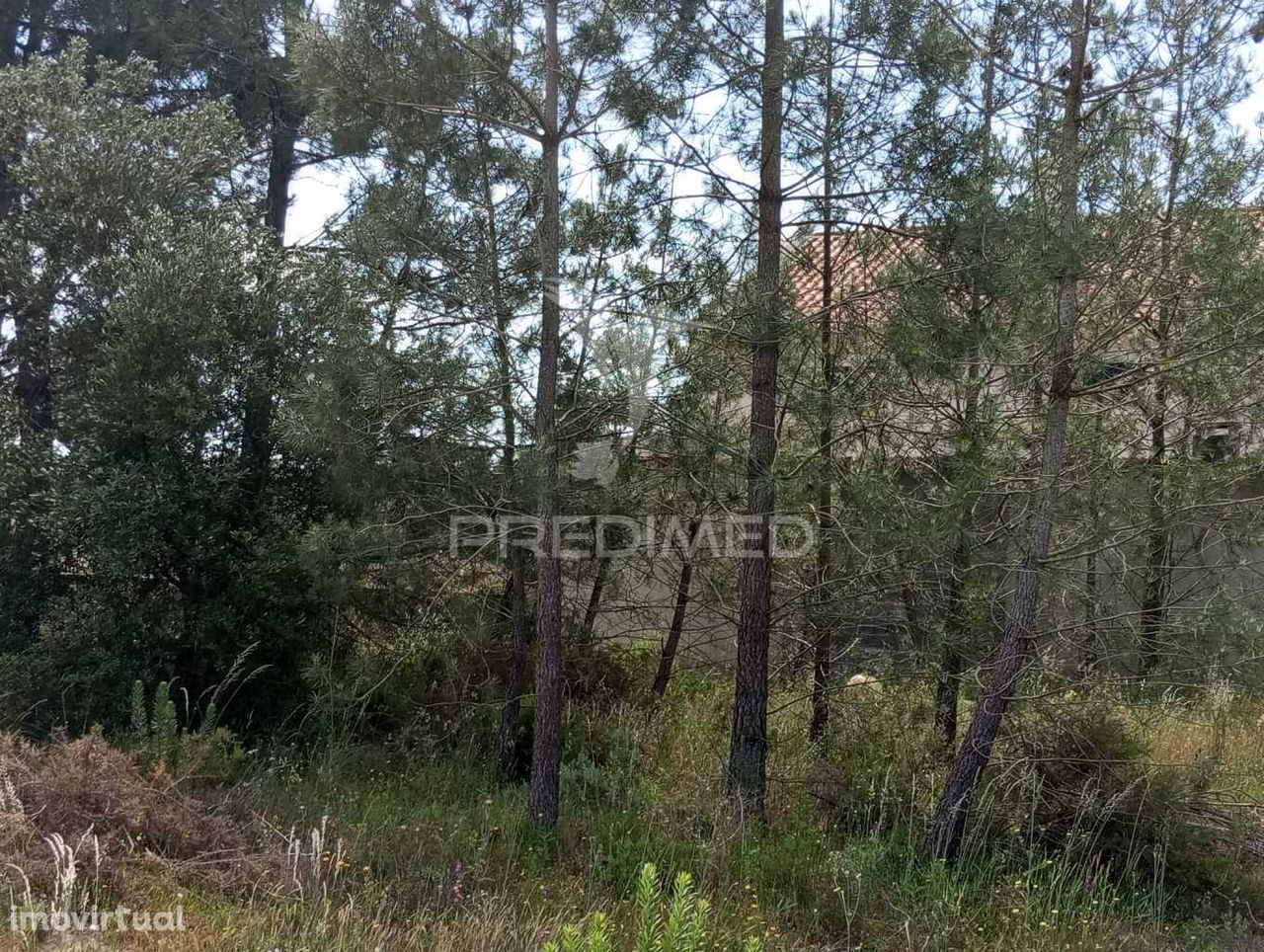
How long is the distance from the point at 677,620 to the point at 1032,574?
332 cm

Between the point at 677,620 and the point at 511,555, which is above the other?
the point at 511,555

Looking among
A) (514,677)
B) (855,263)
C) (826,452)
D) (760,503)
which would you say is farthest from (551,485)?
(855,263)

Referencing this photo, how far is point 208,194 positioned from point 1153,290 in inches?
330

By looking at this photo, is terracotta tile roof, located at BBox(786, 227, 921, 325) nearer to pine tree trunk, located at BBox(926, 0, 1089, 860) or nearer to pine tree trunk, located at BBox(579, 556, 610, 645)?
pine tree trunk, located at BBox(926, 0, 1089, 860)

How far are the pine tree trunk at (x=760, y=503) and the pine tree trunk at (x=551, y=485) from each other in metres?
1.29

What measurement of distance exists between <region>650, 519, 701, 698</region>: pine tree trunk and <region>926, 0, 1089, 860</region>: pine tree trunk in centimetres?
259

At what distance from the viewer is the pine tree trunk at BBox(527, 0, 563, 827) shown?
545cm

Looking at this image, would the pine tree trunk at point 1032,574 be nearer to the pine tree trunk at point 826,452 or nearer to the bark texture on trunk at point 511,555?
the pine tree trunk at point 826,452

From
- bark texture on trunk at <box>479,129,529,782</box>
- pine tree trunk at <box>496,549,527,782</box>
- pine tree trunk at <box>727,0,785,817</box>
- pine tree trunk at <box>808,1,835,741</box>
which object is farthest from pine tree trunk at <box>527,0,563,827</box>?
pine tree trunk at <box>808,1,835,741</box>

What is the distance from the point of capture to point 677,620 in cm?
762

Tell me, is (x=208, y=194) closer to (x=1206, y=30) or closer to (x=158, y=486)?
(x=158, y=486)

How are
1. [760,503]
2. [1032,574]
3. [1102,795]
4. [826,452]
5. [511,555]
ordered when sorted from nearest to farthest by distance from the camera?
[1032,574] → [1102,795] → [826,452] → [760,503] → [511,555]

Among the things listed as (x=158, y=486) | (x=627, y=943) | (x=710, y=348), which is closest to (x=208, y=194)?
(x=158, y=486)

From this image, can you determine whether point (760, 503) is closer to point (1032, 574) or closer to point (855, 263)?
point (1032, 574)
